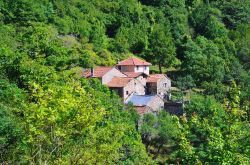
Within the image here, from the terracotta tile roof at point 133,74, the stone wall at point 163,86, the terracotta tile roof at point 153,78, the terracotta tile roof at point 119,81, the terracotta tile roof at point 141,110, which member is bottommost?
the stone wall at point 163,86

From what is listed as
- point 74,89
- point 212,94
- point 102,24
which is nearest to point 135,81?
point 212,94

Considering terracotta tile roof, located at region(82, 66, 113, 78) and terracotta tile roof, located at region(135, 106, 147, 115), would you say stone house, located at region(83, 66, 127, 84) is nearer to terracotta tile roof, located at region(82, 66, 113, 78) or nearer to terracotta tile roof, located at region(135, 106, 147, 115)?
terracotta tile roof, located at region(82, 66, 113, 78)

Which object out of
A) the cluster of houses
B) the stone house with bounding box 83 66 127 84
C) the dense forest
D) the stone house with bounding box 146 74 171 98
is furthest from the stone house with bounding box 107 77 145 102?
the dense forest

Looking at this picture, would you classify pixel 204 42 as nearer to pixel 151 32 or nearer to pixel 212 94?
pixel 151 32

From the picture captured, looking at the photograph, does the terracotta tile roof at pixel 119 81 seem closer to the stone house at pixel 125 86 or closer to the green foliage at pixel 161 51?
the stone house at pixel 125 86

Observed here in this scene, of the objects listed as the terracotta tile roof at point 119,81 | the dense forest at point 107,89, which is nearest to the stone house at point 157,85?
the dense forest at point 107,89

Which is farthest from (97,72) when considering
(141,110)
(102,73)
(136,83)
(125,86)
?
(141,110)

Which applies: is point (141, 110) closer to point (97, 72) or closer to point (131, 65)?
point (97, 72)
